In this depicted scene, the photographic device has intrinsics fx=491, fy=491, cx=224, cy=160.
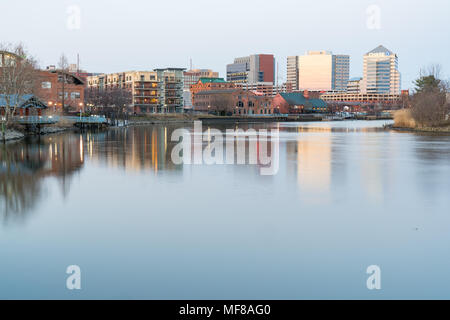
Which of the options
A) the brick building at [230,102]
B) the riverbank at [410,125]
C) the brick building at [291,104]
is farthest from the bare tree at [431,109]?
the brick building at [291,104]

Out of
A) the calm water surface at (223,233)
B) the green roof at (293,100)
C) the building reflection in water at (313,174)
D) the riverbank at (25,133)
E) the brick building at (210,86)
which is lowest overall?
the calm water surface at (223,233)

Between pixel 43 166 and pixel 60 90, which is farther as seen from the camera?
pixel 60 90

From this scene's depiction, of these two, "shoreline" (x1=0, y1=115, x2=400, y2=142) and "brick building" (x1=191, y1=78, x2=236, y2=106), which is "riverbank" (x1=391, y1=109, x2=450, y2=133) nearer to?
"shoreline" (x1=0, y1=115, x2=400, y2=142)

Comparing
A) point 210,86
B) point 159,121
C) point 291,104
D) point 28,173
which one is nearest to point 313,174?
point 28,173

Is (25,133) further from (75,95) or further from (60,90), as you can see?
(75,95)

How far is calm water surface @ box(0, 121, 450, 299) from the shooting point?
31.5ft

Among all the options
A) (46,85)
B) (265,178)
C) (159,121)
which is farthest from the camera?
(159,121)

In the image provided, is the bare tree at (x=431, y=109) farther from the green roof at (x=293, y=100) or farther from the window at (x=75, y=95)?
the green roof at (x=293, y=100)

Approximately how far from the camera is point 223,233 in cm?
1323

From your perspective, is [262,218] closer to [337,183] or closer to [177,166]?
[337,183]

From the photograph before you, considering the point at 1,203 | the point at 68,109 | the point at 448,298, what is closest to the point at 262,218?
the point at 448,298

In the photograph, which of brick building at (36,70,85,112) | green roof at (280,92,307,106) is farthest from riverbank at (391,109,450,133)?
green roof at (280,92,307,106)

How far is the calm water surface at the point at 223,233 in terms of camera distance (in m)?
9.61

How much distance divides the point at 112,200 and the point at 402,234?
32.5 feet
